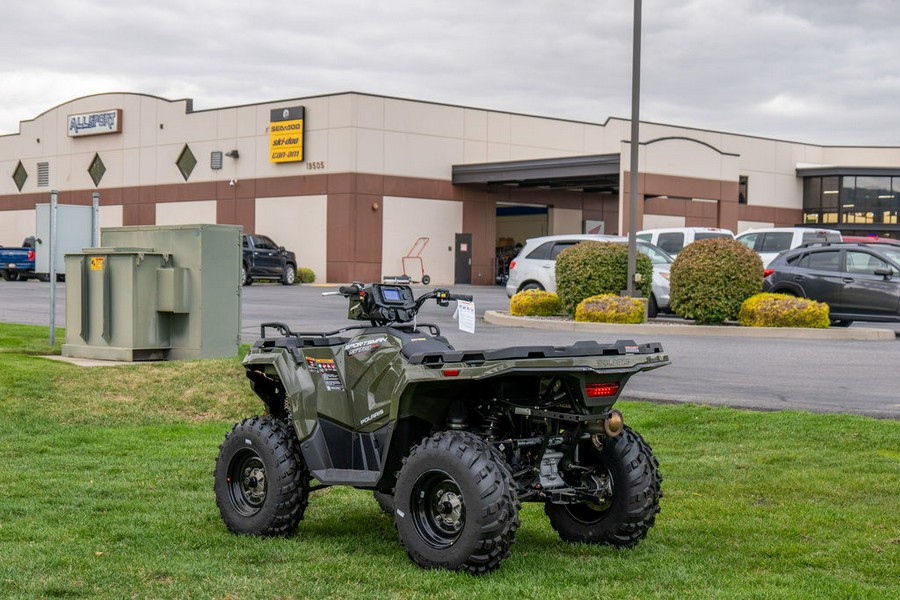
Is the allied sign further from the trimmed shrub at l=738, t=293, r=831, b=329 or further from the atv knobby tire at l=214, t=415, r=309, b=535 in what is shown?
the atv knobby tire at l=214, t=415, r=309, b=535

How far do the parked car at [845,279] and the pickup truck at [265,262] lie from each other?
22280 millimetres

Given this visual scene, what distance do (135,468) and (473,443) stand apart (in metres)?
3.97

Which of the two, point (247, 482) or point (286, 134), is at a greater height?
point (286, 134)

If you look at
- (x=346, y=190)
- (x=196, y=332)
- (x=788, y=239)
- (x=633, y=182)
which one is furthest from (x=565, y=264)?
(x=346, y=190)

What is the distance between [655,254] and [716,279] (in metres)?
4.31

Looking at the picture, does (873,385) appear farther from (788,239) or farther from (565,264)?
(788,239)

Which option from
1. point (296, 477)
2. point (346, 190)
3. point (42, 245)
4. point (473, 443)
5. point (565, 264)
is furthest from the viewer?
point (346, 190)

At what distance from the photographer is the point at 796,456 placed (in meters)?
8.75

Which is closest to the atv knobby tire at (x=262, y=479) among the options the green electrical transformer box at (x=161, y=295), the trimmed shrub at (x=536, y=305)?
the green electrical transformer box at (x=161, y=295)

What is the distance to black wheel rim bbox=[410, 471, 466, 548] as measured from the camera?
17.9ft

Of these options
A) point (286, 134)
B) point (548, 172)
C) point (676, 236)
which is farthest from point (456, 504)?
point (286, 134)

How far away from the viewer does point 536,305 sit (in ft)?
76.3

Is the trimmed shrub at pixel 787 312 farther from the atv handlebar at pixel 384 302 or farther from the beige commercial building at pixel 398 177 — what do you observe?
the beige commercial building at pixel 398 177

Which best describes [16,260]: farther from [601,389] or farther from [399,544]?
[601,389]
